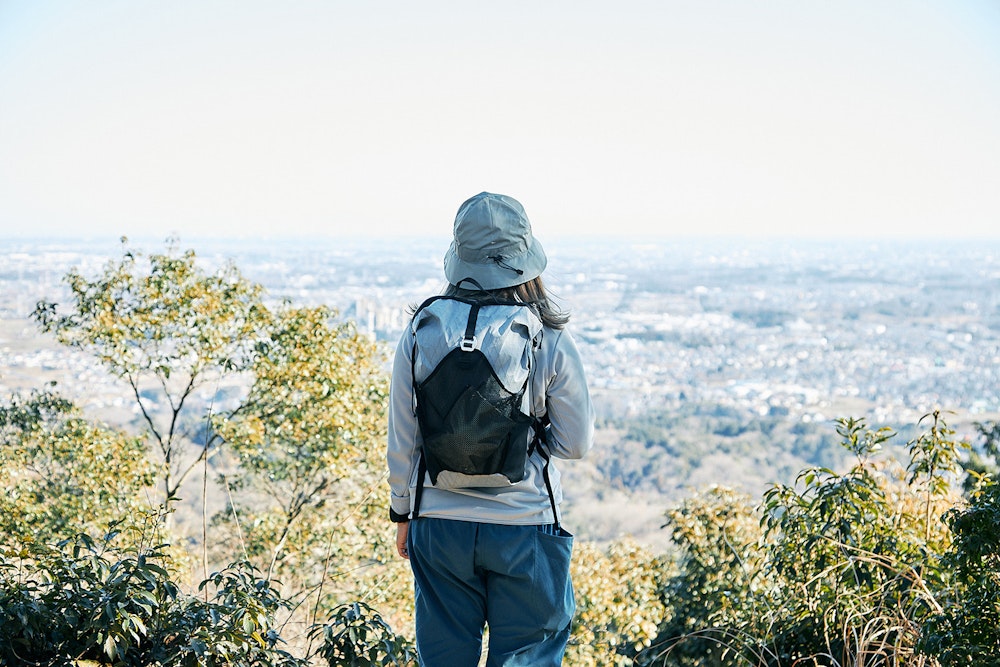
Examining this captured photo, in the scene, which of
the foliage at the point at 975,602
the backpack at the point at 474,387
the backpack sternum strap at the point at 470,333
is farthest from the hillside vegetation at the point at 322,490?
the backpack sternum strap at the point at 470,333

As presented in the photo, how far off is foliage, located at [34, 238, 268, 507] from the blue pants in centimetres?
565

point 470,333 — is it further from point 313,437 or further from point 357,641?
point 313,437

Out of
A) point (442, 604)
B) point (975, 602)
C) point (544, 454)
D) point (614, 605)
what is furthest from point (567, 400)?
point (614, 605)

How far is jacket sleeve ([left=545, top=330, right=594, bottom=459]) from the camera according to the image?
61.7 inches

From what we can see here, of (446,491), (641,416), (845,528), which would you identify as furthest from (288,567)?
(641,416)

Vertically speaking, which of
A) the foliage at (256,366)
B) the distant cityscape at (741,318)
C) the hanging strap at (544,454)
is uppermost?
the hanging strap at (544,454)

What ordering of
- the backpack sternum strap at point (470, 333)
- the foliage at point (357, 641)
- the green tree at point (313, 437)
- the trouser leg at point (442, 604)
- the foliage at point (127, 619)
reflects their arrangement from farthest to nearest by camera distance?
the green tree at point (313, 437)
the foliage at point (357, 641)
the foliage at point (127, 619)
the trouser leg at point (442, 604)
the backpack sternum strap at point (470, 333)

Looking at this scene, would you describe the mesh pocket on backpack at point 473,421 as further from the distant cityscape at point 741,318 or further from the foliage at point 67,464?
the distant cityscape at point 741,318

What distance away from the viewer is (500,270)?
1.60 meters

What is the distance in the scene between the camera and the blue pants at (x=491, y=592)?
5.17ft

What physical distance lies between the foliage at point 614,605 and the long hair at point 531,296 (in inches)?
188

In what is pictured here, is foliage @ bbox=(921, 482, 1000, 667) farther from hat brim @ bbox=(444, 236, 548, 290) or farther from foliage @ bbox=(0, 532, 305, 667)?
foliage @ bbox=(0, 532, 305, 667)

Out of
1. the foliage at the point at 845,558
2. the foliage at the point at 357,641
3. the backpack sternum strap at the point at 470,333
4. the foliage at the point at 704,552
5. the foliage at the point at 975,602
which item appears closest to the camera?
the backpack sternum strap at the point at 470,333

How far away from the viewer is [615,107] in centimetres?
9300
